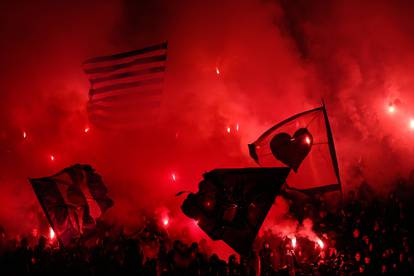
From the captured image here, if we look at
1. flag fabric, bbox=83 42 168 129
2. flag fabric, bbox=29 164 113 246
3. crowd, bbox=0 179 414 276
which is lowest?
crowd, bbox=0 179 414 276

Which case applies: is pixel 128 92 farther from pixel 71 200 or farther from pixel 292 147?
pixel 292 147

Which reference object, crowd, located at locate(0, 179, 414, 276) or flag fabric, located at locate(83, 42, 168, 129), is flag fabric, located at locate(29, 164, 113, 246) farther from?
flag fabric, located at locate(83, 42, 168, 129)

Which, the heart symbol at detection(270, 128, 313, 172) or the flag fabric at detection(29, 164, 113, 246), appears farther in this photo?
the flag fabric at detection(29, 164, 113, 246)

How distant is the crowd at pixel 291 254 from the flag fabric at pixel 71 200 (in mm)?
378

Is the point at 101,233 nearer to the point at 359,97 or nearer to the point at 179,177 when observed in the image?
the point at 179,177

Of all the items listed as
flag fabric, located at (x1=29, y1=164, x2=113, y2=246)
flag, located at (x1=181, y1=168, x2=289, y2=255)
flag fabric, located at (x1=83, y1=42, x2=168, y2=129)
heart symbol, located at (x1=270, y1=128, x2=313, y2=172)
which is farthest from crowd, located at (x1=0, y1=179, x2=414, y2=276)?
flag fabric, located at (x1=83, y1=42, x2=168, y2=129)

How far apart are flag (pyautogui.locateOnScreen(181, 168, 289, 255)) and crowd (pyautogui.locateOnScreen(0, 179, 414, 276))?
2.76 feet

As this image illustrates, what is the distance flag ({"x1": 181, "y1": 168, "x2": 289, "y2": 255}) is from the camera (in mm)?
4625

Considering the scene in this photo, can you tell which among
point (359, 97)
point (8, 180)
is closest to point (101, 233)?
point (8, 180)

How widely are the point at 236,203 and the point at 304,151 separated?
59.3 inches

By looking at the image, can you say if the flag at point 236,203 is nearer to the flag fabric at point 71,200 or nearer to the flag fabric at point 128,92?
the flag fabric at point 71,200

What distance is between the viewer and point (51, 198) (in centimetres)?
608

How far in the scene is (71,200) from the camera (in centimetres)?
624

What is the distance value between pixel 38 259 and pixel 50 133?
6.22 metres
